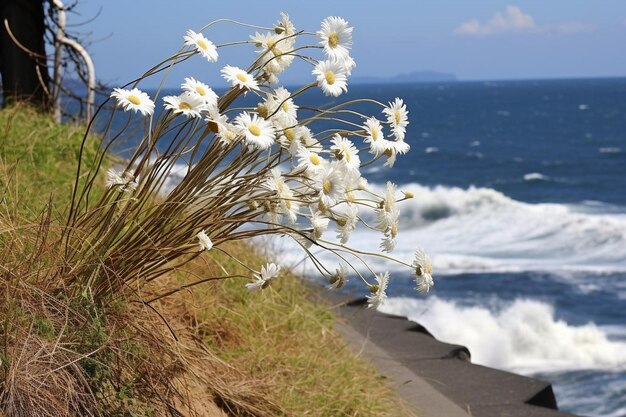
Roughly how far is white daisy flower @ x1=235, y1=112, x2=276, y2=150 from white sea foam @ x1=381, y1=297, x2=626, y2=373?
8.47 meters

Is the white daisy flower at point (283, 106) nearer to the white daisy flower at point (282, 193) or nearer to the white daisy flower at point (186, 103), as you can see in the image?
the white daisy flower at point (282, 193)

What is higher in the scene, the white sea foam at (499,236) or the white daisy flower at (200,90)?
the white daisy flower at (200,90)

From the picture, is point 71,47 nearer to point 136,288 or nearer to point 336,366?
point 336,366

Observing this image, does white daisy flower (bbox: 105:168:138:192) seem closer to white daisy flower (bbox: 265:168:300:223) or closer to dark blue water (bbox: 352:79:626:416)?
white daisy flower (bbox: 265:168:300:223)

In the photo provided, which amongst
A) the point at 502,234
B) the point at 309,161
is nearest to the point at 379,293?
the point at 309,161

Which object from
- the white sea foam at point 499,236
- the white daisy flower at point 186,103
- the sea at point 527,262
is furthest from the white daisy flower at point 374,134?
the white sea foam at point 499,236

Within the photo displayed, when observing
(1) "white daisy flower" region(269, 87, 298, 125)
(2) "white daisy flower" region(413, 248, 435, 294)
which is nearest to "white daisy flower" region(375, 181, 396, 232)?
(2) "white daisy flower" region(413, 248, 435, 294)

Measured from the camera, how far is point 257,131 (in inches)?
103

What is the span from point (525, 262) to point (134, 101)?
1752 centimetres

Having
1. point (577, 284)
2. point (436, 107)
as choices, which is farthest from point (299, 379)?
point (436, 107)

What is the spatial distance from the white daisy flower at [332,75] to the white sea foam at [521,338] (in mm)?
8353

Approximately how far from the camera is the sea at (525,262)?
471 inches

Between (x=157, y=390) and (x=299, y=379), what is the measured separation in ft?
3.54

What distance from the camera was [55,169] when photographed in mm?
5562
